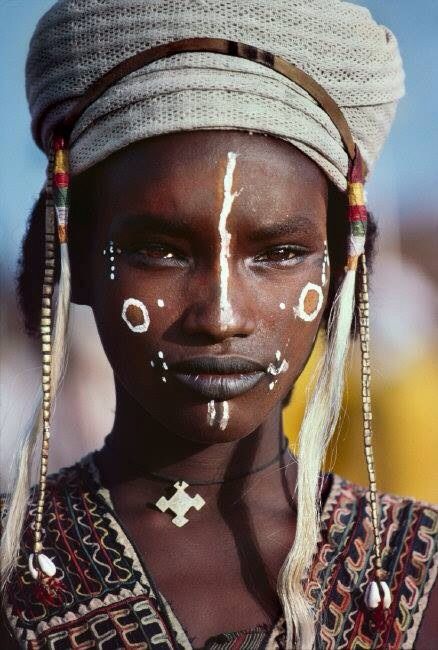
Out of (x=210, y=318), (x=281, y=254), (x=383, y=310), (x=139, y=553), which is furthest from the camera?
(x=383, y=310)

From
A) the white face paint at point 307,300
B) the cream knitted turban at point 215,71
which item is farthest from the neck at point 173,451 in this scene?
the cream knitted turban at point 215,71

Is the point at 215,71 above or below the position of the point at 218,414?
above

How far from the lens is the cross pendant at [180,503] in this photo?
170 cm

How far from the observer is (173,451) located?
5.66 ft

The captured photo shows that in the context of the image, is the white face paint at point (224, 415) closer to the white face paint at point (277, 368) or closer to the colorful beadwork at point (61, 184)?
the white face paint at point (277, 368)

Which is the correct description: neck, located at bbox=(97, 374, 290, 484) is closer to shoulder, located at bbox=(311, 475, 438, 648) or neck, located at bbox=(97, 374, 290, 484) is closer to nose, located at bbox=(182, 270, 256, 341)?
shoulder, located at bbox=(311, 475, 438, 648)

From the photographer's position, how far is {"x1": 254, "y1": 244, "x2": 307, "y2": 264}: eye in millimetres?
1531

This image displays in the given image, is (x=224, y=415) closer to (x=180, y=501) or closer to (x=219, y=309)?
(x=219, y=309)

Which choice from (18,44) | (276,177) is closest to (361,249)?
(276,177)

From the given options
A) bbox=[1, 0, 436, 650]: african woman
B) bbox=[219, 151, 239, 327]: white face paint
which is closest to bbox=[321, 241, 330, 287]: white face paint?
bbox=[1, 0, 436, 650]: african woman

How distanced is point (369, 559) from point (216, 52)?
0.99 meters

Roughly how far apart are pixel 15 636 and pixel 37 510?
225mm

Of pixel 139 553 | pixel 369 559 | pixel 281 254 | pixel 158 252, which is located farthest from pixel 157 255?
pixel 369 559

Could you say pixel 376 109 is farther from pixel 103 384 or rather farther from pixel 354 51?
pixel 103 384
